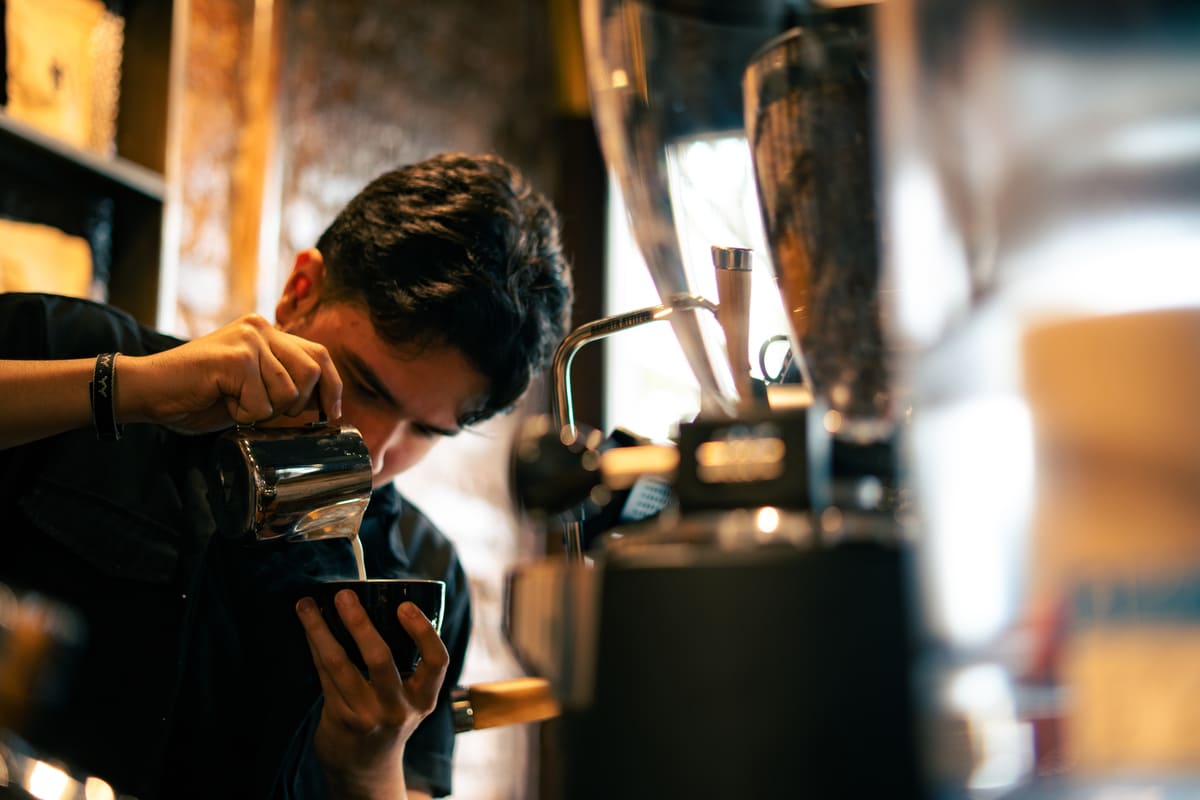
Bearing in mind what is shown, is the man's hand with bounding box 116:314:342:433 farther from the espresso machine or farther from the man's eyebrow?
the espresso machine

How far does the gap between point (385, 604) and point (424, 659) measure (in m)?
0.07

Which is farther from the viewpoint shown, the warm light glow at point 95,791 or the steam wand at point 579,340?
the steam wand at point 579,340

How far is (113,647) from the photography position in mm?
974

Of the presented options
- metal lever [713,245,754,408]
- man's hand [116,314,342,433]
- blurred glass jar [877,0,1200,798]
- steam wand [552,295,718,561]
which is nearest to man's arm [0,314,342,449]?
man's hand [116,314,342,433]

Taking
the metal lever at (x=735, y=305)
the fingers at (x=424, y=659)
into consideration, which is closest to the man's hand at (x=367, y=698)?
the fingers at (x=424, y=659)

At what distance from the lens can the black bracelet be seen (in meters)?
0.86

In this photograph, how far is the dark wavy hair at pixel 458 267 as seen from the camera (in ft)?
A: 3.50

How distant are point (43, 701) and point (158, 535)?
64cm

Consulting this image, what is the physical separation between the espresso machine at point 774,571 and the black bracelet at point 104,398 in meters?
0.55

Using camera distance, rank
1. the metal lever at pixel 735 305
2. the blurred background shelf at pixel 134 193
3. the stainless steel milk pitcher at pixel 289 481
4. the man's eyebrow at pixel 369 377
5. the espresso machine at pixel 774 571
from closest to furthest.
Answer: the espresso machine at pixel 774 571, the metal lever at pixel 735 305, the stainless steel milk pitcher at pixel 289 481, the man's eyebrow at pixel 369 377, the blurred background shelf at pixel 134 193

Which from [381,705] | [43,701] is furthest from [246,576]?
[43,701]

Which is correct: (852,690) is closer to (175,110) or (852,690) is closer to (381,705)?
(381,705)

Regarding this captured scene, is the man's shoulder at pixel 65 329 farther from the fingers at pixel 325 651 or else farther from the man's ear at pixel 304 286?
the fingers at pixel 325 651

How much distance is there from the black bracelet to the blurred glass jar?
0.68 m
